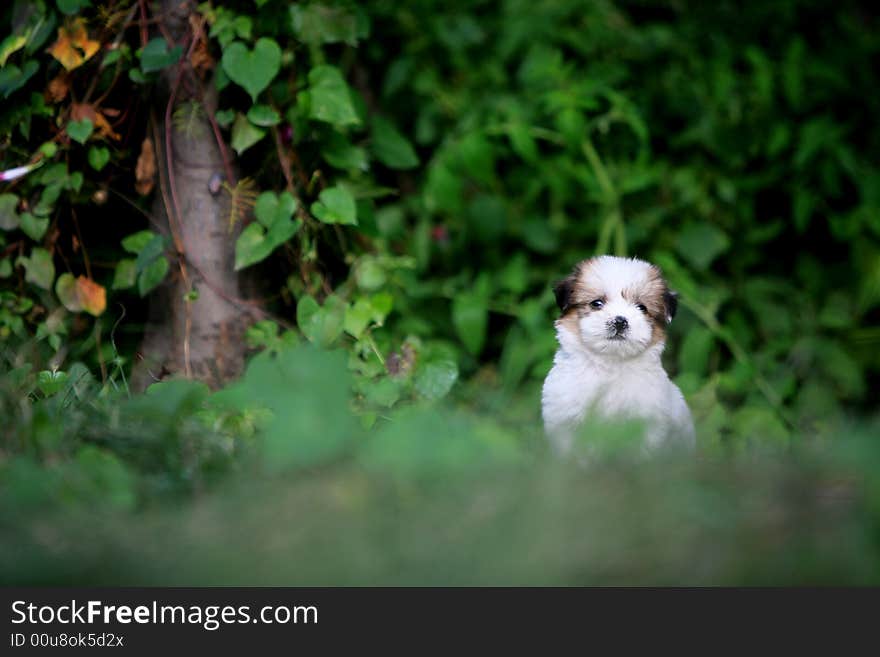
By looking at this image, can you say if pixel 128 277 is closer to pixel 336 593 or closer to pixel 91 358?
pixel 91 358

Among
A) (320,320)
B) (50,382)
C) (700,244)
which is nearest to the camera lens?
(50,382)

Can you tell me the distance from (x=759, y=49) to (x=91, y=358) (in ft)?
15.0

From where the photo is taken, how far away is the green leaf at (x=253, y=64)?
380 centimetres

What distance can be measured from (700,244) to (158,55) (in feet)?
11.2

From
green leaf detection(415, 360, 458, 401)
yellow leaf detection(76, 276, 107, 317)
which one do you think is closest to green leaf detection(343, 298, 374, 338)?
green leaf detection(415, 360, 458, 401)

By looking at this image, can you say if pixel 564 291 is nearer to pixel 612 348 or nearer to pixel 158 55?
pixel 612 348

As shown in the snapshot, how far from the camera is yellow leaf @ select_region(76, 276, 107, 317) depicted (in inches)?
165

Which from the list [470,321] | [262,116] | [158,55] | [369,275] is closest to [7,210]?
[158,55]

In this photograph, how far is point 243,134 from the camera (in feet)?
13.2

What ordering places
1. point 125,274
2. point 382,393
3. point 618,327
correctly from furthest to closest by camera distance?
point 125,274
point 618,327
point 382,393

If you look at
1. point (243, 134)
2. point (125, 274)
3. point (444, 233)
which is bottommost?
point (125, 274)

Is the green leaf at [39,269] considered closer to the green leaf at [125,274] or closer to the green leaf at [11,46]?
the green leaf at [125,274]

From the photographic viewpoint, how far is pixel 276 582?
6.82 ft

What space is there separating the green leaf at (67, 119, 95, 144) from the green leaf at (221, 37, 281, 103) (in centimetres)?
64
